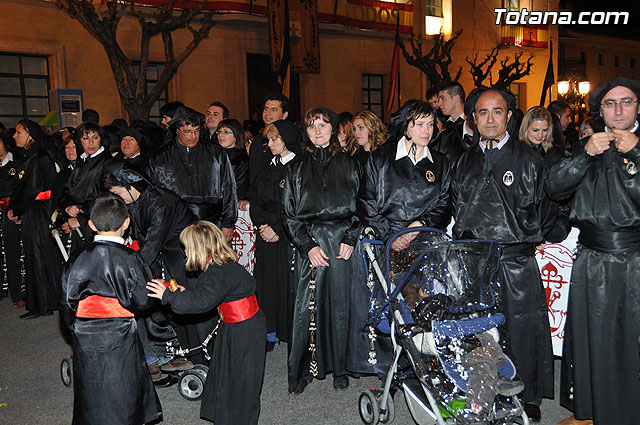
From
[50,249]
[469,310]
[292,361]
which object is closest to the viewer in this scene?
[469,310]

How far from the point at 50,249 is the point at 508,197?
263 inches

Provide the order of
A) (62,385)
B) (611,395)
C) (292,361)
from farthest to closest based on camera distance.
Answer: (62,385) → (292,361) → (611,395)

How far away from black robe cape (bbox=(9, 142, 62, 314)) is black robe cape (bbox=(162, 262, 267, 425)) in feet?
15.3

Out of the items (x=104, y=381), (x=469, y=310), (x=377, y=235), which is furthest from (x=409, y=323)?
(x=104, y=381)

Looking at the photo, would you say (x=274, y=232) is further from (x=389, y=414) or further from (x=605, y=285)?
(x=605, y=285)

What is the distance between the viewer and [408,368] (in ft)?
15.9

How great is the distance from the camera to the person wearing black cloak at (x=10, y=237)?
8344 mm

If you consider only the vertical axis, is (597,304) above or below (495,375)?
above

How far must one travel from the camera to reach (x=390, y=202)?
4.62 metres

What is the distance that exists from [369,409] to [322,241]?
1494 millimetres

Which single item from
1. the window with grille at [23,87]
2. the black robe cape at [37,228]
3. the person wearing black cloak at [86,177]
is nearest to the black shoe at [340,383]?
the person wearing black cloak at [86,177]

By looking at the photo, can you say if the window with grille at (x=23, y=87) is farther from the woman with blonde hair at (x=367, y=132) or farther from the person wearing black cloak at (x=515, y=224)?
the person wearing black cloak at (x=515, y=224)

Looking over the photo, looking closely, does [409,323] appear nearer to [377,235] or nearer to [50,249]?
[377,235]

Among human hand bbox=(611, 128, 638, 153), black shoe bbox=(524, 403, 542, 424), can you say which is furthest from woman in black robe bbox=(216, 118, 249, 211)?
human hand bbox=(611, 128, 638, 153)
